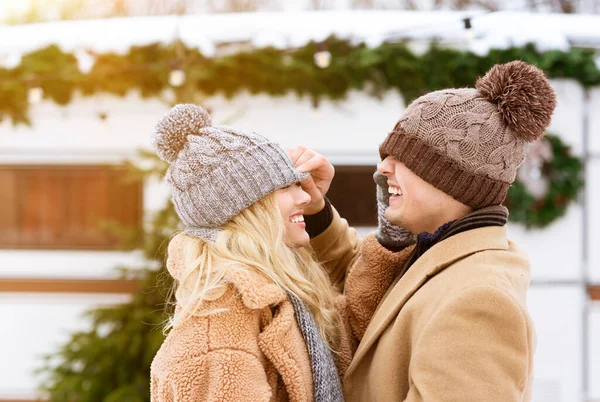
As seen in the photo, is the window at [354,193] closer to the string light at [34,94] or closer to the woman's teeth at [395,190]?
the string light at [34,94]

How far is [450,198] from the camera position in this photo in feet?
6.22

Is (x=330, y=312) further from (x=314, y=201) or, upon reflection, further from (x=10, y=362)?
(x=10, y=362)

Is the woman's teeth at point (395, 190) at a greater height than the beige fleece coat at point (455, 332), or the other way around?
the woman's teeth at point (395, 190)

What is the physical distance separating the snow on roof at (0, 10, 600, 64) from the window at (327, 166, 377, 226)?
1.05 m

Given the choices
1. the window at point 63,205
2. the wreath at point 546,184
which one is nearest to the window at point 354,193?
the wreath at point 546,184

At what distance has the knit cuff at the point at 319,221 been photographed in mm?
2424

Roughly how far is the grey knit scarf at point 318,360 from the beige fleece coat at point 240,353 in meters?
0.02

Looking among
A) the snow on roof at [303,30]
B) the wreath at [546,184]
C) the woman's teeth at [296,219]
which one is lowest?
the wreath at [546,184]

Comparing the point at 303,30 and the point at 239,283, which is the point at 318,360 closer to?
the point at 239,283

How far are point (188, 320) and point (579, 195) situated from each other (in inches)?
165

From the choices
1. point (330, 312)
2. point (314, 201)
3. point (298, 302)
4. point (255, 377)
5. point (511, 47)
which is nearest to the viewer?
point (255, 377)

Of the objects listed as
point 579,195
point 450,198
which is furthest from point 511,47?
point 450,198

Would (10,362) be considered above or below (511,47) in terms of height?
below

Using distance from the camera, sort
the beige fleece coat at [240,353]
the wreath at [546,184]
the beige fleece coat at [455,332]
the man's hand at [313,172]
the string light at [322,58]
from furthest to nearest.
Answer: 1. the wreath at [546,184]
2. the string light at [322,58]
3. the man's hand at [313,172]
4. the beige fleece coat at [240,353]
5. the beige fleece coat at [455,332]
